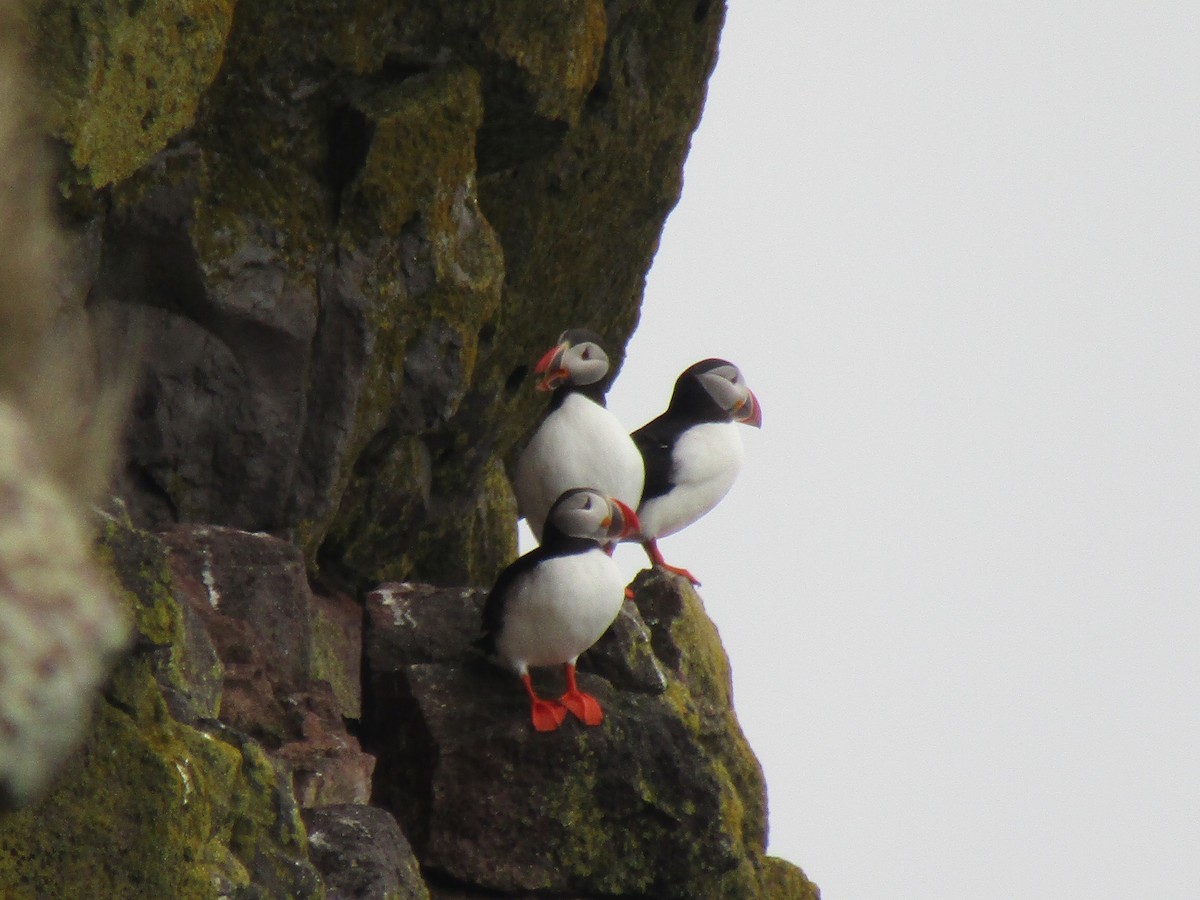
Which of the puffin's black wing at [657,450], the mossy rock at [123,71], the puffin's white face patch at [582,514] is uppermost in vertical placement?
the puffin's black wing at [657,450]

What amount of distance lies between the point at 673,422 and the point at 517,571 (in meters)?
1.96

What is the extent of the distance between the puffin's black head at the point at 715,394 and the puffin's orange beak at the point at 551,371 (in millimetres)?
814

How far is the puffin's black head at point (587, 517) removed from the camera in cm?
621

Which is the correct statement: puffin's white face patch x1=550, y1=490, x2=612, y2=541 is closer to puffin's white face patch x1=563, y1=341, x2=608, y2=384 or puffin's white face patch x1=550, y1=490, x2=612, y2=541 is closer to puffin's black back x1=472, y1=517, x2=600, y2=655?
puffin's black back x1=472, y1=517, x2=600, y2=655

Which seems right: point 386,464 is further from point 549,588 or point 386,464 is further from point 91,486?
point 91,486

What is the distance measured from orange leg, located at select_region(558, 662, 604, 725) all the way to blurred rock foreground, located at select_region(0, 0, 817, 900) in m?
0.08

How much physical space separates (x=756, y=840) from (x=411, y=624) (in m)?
1.76

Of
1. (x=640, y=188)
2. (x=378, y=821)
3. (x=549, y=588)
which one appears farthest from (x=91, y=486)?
(x=640, y=188)

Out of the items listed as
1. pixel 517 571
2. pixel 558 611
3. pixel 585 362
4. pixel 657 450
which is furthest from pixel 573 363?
pixel 558 611

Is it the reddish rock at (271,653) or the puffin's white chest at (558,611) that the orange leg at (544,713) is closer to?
the puffin's white chest at (558,611)

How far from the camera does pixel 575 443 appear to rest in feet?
23.4

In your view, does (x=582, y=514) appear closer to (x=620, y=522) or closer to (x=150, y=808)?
(x=620, y=522)

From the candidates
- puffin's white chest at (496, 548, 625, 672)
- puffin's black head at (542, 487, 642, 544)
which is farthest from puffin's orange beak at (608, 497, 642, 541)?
puffin's white chest at (496, 548, 625, 672)

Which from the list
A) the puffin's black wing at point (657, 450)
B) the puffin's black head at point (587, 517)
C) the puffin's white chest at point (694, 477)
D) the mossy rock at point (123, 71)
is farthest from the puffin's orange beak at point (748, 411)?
the mossy rock at point (123, 71)
